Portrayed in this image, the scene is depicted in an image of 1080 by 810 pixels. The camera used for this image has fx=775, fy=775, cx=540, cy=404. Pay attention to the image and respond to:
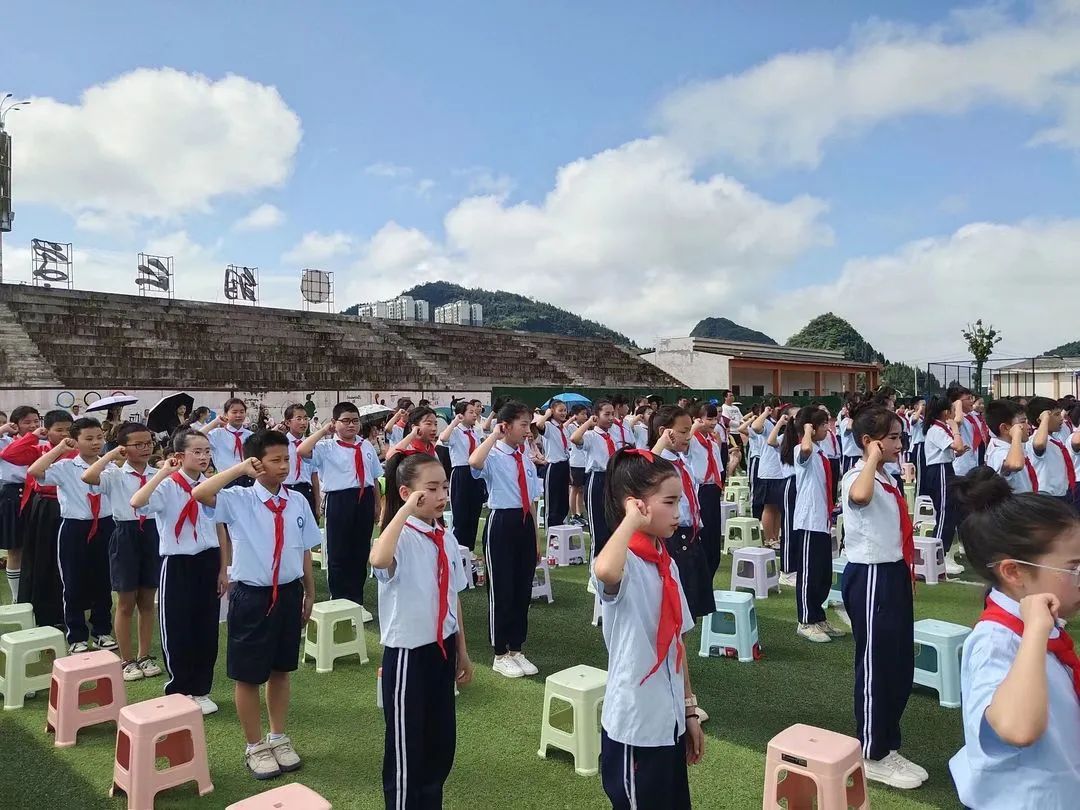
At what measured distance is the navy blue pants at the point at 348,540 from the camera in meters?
6.18

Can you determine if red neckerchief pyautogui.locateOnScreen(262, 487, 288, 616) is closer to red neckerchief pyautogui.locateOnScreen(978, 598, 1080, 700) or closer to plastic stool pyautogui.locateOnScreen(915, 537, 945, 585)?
red neckerchief pyautogui.locateOnScreen(978, 598, 1080, 700)

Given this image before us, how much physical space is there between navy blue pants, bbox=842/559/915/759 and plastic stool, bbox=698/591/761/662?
59.7 inches

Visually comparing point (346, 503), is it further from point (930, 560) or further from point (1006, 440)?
point (1006, 440)

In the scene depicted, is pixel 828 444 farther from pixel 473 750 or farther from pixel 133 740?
pixel 133 740

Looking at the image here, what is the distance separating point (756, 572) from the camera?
260 inches

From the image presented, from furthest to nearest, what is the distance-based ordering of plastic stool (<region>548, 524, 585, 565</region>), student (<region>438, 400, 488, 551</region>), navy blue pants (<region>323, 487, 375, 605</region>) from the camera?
plastic stool (<region>548, 524, 585, 565</region>) → student (<region>438, 400, 488, 551</region>) → navy blue pants (<region>323, 487, 375, 605</region>)

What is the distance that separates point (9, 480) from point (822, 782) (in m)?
6.87

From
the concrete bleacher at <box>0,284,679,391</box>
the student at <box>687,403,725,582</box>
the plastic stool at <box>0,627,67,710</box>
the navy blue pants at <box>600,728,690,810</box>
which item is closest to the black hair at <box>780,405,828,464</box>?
the student at <box>687,403,725,582</box>

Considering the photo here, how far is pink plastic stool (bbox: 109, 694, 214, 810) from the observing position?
3289mm

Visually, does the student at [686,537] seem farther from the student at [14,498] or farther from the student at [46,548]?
the student at [14,498]

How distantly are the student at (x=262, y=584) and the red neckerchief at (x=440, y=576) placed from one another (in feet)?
2.90

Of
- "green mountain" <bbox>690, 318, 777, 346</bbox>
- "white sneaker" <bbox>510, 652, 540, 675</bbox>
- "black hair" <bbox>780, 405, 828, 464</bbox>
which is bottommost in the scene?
"white sneaker" <bbox>510, 652, 540, 675</bbox>

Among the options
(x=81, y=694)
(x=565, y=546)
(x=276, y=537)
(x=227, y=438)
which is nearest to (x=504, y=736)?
(x=276, y=537)

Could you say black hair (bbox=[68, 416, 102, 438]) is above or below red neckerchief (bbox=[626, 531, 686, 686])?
above
